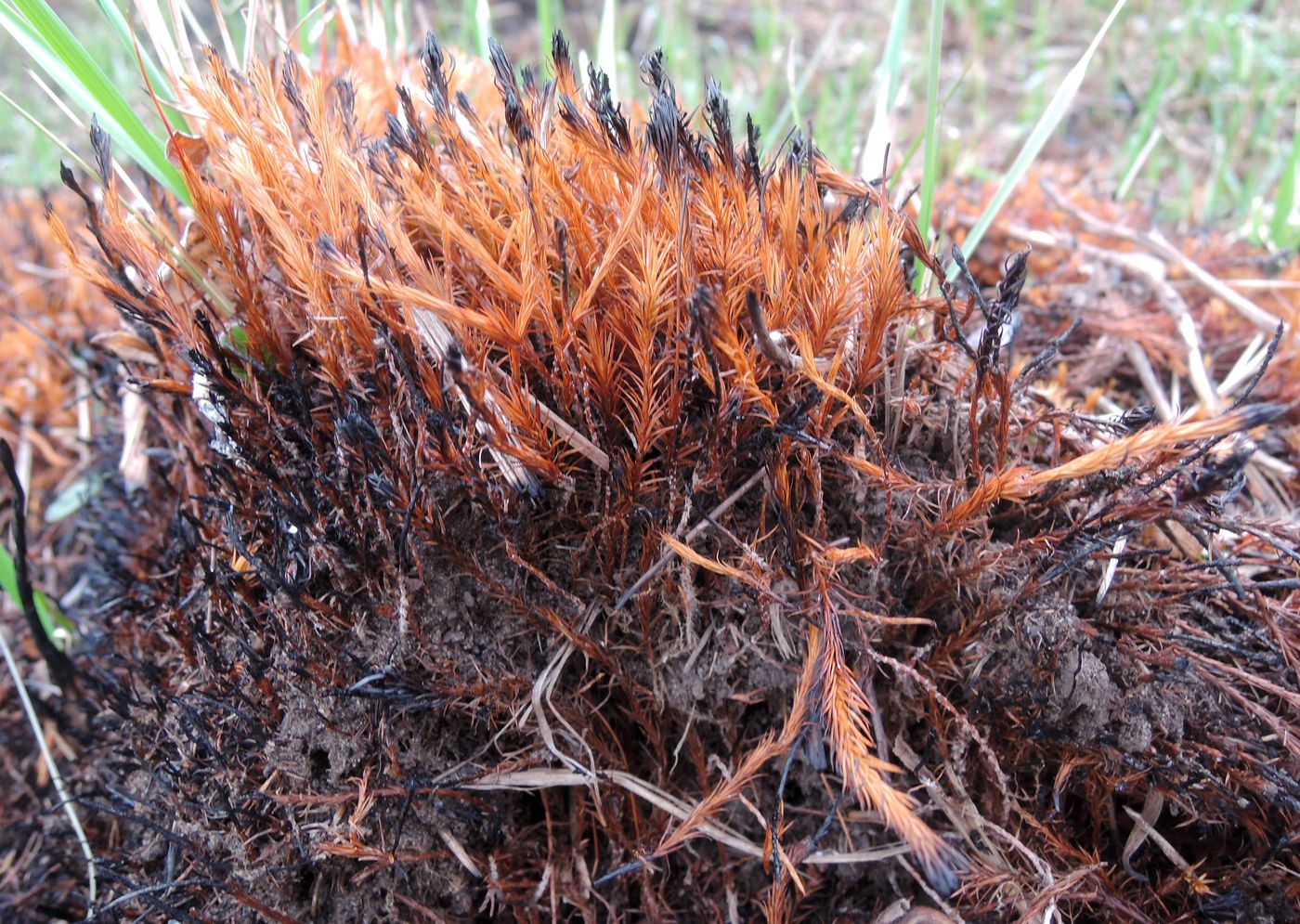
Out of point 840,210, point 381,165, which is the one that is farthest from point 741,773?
point 381,165

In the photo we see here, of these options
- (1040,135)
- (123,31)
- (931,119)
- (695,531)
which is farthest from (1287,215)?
(123,31)

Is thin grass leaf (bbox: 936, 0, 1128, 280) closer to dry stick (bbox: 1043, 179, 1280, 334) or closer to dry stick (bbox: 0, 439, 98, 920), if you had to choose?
dry stick (bbox: 1043, 179, 1280, 334)

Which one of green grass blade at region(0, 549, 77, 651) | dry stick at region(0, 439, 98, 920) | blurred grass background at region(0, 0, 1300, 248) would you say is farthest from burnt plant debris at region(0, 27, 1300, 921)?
blurred grass background at region(0, 0, 1300, 248)

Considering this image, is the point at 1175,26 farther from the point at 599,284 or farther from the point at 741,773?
the point at 741,773

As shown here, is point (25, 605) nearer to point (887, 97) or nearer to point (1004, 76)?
point (887, 97)

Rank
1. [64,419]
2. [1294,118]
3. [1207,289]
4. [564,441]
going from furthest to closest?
[1294,118] → [64,419] → [1207,289] → [564,441]

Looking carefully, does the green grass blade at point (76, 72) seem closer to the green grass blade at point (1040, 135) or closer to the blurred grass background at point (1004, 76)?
the green grass blade at point (1040, 135)
